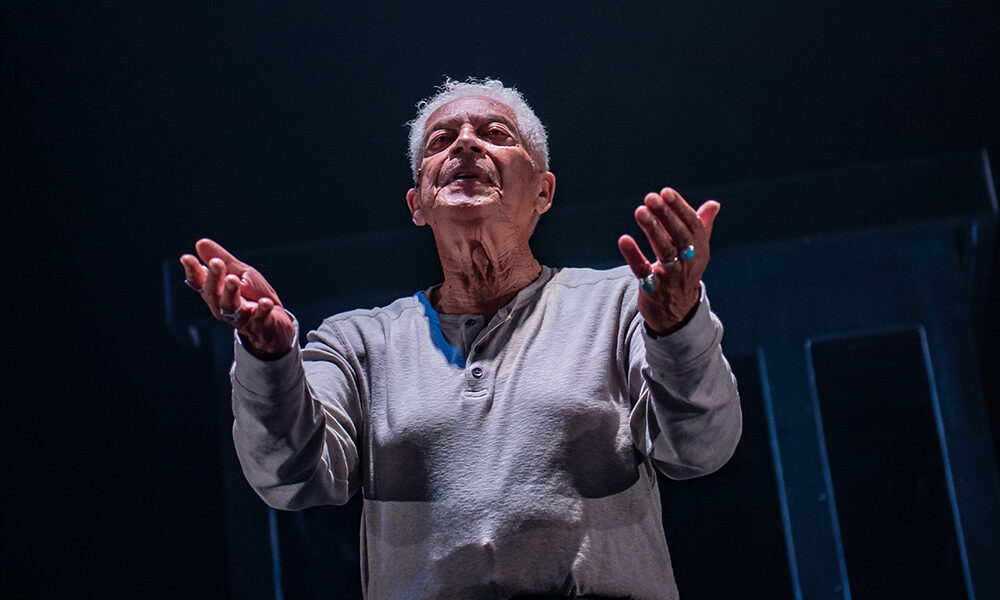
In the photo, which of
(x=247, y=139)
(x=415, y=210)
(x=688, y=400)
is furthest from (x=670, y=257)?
(x=247, y=139)

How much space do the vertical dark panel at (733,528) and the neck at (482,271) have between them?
73 centimetres

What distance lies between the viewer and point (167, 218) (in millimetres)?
1992

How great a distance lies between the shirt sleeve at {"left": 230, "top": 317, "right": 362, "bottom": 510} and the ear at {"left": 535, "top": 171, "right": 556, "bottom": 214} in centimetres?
49

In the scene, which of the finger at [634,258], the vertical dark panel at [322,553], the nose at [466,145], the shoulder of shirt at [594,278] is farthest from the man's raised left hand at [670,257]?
the vertical dark panel at [322,553]

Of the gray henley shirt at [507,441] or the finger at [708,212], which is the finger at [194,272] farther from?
the finger at [708,212]

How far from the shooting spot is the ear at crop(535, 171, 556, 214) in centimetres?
147

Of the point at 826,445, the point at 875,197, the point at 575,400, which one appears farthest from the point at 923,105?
the point at 575,400

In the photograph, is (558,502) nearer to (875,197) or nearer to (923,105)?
(875,197)

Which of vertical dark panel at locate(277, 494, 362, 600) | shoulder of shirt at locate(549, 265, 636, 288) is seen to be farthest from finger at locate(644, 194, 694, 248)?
vertical dark panel at locate(277, 494, 362, 600)

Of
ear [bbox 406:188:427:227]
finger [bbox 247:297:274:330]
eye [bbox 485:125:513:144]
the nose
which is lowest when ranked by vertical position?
finger [bbox 247:297:274:330]

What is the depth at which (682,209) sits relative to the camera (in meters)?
0.88

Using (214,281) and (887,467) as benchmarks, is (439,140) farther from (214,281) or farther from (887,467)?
(887,467)

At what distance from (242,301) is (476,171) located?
521 millimetres

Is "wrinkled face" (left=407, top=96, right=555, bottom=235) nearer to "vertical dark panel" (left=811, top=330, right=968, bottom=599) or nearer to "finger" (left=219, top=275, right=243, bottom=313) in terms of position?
"finger" (left=219, top=275, right=243, bottom=313)
